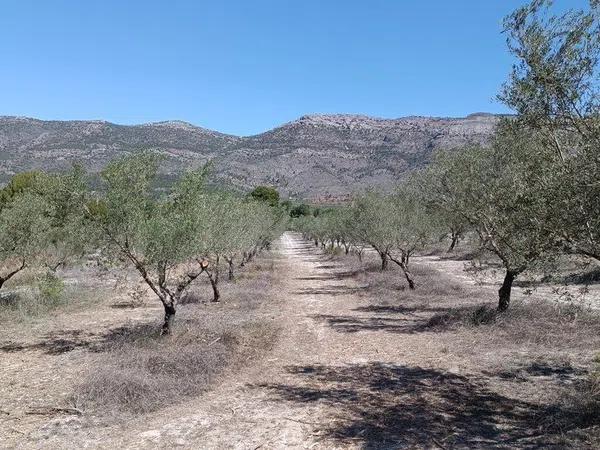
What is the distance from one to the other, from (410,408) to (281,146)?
13514 centimetres

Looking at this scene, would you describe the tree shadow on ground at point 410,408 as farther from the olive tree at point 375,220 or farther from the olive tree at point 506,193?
the olive tree at point 375,220

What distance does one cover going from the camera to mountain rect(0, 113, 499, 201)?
10531 centimetres

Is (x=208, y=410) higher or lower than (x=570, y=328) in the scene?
lower

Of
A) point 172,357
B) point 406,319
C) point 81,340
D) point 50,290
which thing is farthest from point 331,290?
point 172,357

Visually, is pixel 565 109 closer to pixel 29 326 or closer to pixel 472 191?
pixel 472 191

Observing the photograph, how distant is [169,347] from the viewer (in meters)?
14.4

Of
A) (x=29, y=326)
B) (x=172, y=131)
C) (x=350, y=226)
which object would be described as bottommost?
(x=29, y=326)

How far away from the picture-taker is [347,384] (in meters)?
12.0

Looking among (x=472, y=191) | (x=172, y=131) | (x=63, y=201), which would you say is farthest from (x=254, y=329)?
(x=172, y=131)

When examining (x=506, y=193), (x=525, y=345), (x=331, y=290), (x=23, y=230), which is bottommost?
(x=331, y=290)

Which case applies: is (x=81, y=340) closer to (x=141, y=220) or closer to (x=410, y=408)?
(x=141, y=220)

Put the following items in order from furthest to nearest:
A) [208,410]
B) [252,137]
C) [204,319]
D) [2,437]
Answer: [252,137]
[204,319]
[208,410]
[2,437]

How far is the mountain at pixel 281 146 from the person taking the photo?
346ft

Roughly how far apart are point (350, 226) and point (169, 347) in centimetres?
2659
